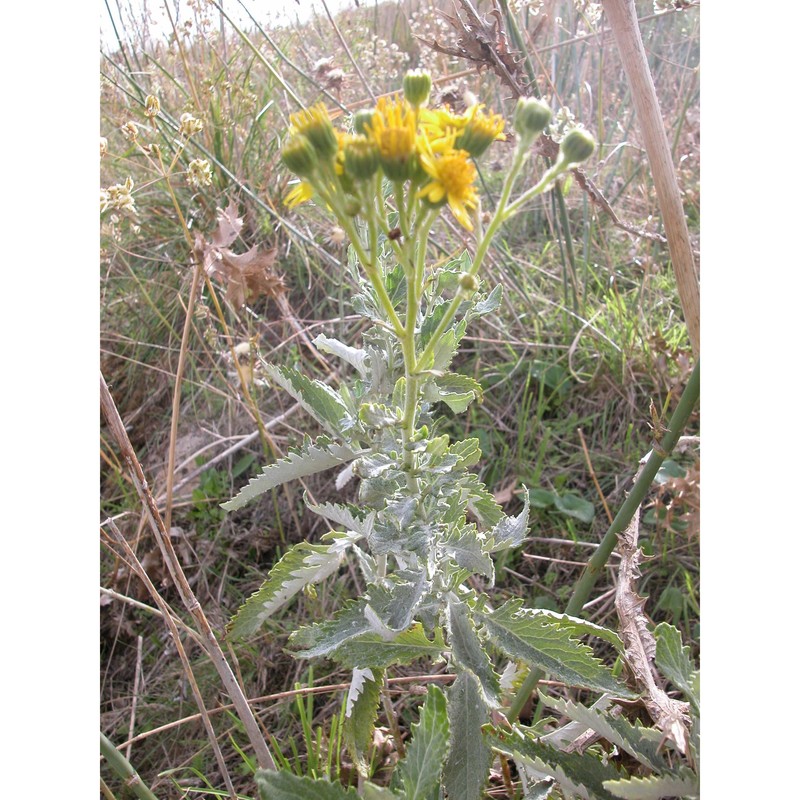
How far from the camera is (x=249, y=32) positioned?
5.65 ft

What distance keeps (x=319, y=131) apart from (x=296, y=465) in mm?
328

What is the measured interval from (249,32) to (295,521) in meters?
1.18

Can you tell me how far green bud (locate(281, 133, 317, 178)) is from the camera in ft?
1.55

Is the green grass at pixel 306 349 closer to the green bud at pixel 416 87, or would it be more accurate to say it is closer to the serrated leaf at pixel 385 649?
the serrated leaf at pixel 385 649

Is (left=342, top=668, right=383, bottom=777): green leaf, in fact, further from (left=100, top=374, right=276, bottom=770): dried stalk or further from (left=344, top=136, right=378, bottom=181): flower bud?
(left=344, top=136, right=378, bottom=181): flower bud

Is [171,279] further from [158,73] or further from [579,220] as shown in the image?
[579,220]

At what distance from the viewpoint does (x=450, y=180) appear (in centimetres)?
48

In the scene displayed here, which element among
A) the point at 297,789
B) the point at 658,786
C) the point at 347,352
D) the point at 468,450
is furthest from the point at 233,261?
the point at 658,786

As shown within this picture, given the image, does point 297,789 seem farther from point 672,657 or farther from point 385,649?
point 672,657

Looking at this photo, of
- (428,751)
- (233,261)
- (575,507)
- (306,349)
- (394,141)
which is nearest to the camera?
(394,141)

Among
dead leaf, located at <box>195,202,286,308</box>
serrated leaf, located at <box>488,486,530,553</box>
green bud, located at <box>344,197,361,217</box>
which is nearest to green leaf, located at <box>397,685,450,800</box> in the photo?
serrated leaf, located at <box>488,486,530,553</box>

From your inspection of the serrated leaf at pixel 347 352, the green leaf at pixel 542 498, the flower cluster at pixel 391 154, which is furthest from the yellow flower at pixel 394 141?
the green leaf at pixel 542 498

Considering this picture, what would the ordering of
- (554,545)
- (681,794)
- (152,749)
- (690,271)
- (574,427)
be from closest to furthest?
(681,794) < (690,271) < (152,749) < (554,545) < (574,427)
